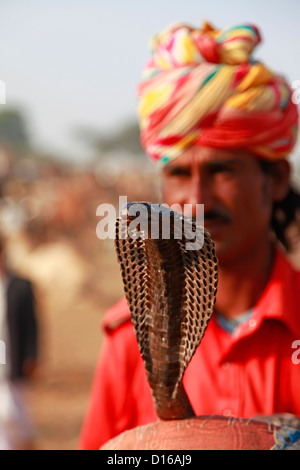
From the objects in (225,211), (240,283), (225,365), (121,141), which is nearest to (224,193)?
(225,211)

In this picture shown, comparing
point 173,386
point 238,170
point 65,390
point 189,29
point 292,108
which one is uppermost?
point 189,29

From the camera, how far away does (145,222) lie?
3.65ft

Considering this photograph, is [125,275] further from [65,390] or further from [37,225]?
[37,225]

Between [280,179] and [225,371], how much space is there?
667 mm

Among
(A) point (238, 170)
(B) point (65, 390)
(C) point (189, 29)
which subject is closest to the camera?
(A) point (238, 170)

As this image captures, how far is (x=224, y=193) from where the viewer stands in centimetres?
193

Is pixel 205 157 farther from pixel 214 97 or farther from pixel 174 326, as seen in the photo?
pixel 174 326

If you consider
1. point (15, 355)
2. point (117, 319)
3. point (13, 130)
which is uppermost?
point (13, 130)

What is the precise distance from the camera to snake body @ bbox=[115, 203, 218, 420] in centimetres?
121

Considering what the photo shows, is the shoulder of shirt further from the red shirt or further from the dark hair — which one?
the dark hair

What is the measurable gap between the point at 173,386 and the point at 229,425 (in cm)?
17

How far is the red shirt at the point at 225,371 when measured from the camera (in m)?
1.84

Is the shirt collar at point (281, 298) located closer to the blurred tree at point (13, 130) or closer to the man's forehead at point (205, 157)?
the man's forehead at point (205, 157)

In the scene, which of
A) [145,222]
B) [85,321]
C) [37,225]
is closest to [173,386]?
[145,222]
